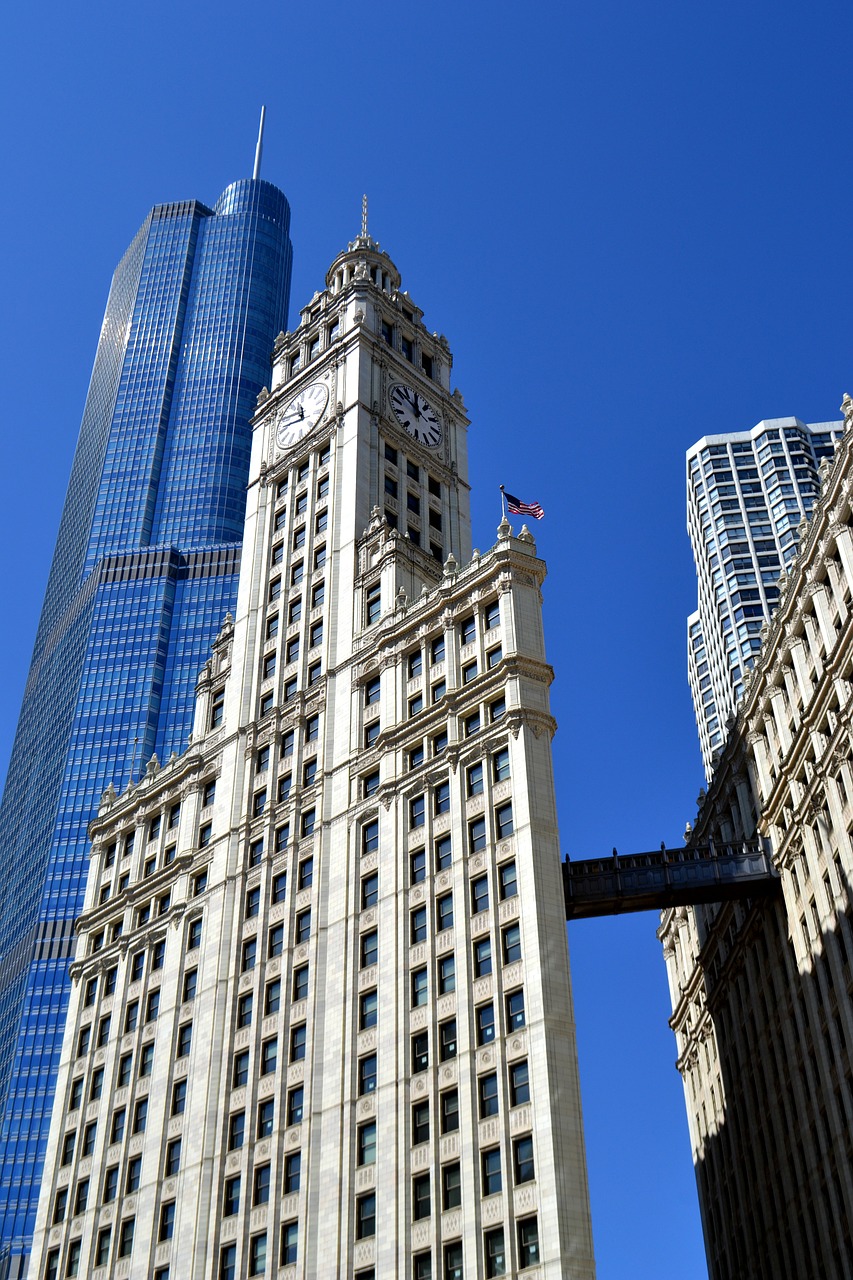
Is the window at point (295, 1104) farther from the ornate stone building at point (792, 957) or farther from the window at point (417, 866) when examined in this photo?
the ornate stone building at point (792, 957)

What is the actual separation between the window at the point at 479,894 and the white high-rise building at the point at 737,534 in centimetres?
10184

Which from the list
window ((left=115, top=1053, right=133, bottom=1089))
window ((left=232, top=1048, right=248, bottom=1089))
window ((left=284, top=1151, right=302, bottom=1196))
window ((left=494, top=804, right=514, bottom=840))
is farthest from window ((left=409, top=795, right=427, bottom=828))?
window ((left=115, top=1053, right=133, bottom=1089))

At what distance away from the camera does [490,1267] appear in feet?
193

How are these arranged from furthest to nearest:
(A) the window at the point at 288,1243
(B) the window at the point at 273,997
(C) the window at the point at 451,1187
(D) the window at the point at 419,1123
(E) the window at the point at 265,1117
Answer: (B) the window at the point at 273,997
(E) the window at the point at 265,1117
(A) the window at the point at 288,1243
(D) the window at the point at 419,1123
(C) the window at the point at 451,1187

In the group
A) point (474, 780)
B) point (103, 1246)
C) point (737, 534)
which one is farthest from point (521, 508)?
point (737, 534)

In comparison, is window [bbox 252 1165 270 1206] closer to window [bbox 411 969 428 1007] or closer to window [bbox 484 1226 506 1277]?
window [bbox 411 969 428 1007]

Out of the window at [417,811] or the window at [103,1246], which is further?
the window at [103,1246]

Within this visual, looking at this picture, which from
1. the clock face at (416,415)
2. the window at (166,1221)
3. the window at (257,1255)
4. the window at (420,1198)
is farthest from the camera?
the clock face at (416,415)

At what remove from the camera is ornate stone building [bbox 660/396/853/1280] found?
2849 inches

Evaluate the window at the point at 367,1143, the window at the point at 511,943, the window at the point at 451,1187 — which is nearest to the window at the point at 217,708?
the window at the point at 511,943

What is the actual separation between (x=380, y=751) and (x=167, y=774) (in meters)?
22.6

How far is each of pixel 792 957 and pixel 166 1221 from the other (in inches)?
1434

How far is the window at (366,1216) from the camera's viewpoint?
64.7 m

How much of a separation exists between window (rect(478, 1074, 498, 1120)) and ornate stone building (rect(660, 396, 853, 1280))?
61.7 feet
